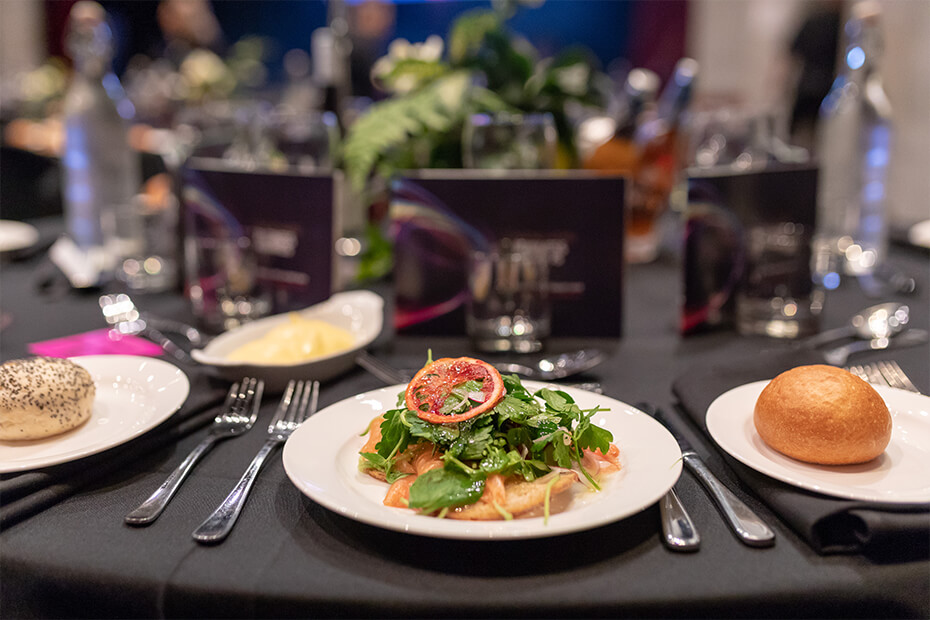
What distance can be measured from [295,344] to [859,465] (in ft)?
2.60

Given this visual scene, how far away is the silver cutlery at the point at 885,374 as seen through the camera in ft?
3.36

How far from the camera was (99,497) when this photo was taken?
76cm

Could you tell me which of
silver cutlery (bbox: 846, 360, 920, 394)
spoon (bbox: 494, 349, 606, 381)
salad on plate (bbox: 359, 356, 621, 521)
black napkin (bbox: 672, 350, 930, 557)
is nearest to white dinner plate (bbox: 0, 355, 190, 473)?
salad on plate (bbox: 359, 356, 621, 521)

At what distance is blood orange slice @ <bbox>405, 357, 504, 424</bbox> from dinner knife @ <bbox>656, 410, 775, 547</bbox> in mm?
213

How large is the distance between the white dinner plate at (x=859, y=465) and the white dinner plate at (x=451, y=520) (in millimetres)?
94

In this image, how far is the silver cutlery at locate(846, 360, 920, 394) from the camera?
3.36ft

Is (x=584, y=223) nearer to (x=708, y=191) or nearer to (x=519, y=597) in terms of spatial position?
(x=708, y=191)

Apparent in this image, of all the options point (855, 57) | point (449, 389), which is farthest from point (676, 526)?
point (855, 57)

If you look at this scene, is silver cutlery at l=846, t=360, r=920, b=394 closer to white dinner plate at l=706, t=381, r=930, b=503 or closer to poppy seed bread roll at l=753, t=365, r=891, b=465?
white dinner plate at l=706, t=381, r=930, b=503

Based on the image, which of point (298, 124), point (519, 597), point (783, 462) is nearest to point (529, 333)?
point (783, 462)

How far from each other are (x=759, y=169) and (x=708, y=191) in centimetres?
13

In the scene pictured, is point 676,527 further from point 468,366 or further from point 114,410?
point 114,410

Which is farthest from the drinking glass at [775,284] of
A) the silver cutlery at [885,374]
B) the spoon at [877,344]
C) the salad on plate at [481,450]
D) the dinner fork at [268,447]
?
the dinner fork at [268,447]

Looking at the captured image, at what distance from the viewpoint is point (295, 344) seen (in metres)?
1.11
